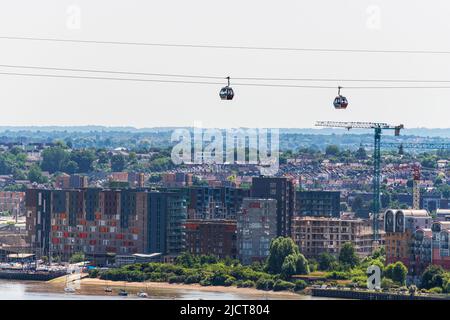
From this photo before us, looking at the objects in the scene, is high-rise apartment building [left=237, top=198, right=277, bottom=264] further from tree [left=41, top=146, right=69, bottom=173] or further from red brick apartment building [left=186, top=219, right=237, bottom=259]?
tree [left=41, top=146, right=69, bottom=173]

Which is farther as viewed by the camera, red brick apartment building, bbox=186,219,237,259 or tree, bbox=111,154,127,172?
tree, bbox=111,154,127,172

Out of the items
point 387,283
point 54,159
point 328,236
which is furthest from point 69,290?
point 54,159

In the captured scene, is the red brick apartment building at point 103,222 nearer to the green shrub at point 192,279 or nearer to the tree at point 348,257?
the tree at point 348,257

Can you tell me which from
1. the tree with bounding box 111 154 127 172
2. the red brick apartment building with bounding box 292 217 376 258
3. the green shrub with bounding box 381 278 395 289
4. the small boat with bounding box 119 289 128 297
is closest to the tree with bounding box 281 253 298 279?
the green shrub with bounding box 381 278 395 289

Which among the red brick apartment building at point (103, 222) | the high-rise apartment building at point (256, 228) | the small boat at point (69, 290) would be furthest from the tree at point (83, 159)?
the small boat at point (69, 290)

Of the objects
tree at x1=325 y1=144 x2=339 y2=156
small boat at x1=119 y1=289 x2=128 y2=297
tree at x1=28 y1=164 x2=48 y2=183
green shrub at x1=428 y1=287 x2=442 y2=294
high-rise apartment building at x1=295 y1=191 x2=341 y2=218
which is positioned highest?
tree at x1=325 y1=144 x2=339 y2=156

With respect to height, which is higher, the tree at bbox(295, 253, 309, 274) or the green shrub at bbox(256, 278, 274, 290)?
the tree at bbox(295, 253, 309, 274)

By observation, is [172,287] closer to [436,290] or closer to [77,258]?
[436,290]
